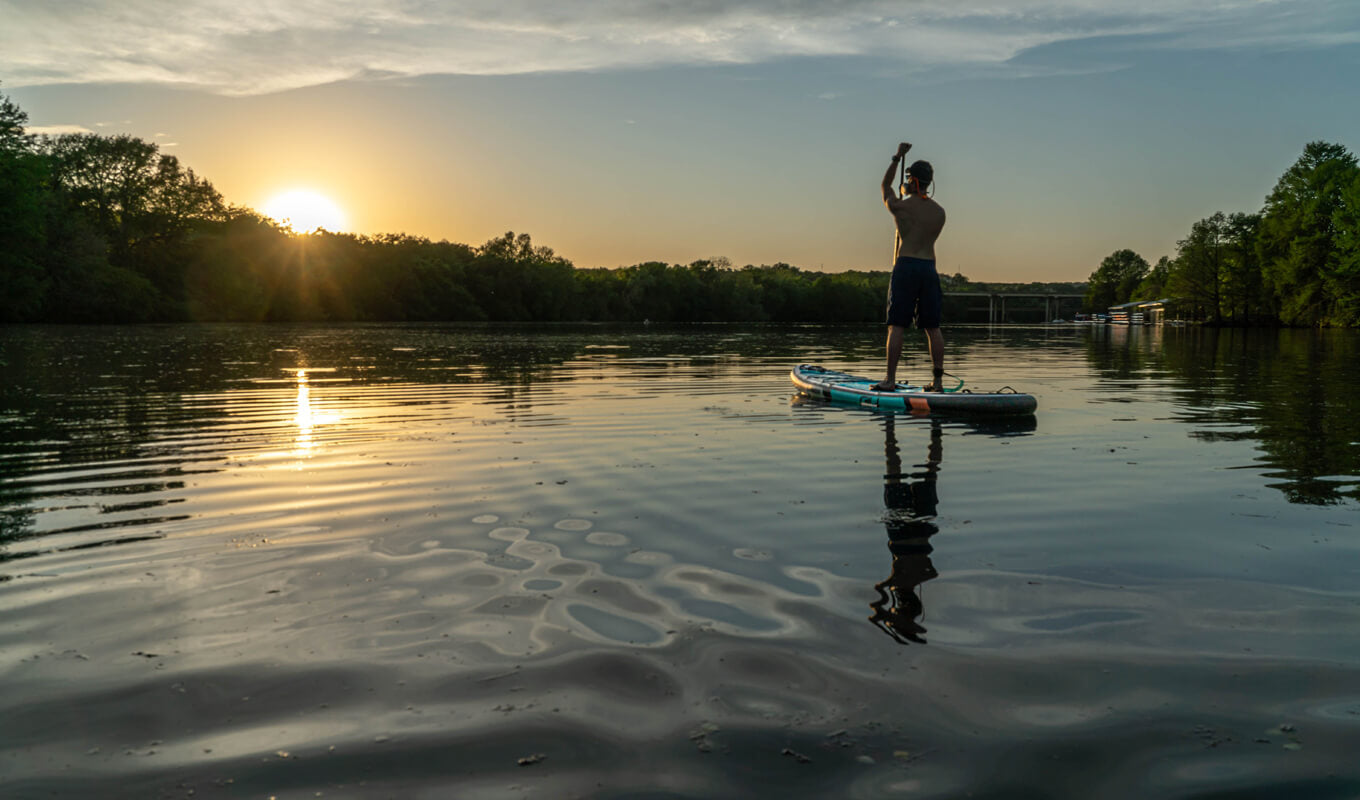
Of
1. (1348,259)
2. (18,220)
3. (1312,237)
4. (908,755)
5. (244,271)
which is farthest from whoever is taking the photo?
(244,271)

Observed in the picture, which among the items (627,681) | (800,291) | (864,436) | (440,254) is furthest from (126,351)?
(800,291)

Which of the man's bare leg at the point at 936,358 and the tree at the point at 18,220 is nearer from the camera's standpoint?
the man's bare leg at the point at 936,358

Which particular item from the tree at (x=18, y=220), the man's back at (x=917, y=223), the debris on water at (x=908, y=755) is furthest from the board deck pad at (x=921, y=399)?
the tree at (x=18, y=220)

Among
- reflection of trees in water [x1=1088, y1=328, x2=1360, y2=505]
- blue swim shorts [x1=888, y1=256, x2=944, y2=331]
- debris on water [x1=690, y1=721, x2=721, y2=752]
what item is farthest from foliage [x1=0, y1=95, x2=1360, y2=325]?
debris on water [x1=690, y1=721, x2=721, y2=752]

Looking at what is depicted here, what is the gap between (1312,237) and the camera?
3063 inches

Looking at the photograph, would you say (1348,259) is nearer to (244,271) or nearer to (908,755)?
(908,755)

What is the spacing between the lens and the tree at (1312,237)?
7562cm

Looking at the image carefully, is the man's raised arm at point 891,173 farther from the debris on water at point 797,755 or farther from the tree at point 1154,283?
the tree at point 1154,283

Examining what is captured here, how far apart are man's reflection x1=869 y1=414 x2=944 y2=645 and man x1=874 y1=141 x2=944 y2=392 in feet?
11.7

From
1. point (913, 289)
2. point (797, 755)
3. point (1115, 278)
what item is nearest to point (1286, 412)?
point (913, 289)

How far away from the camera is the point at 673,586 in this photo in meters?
4.49

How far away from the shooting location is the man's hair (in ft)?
39.3

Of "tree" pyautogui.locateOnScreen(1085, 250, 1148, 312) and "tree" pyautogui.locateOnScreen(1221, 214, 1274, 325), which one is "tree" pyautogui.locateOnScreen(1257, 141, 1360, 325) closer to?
"tree" pyautogui.locateOnScreen(1221, 214, 1274, 325)

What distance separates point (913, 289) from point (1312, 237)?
83518 millimetres
